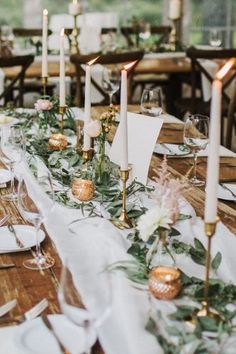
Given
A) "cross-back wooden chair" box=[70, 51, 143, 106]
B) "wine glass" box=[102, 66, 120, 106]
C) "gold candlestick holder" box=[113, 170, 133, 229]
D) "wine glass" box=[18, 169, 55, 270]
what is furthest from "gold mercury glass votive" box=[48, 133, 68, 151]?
"cross-back wooden chair" box=[70, 51, 143, 106]

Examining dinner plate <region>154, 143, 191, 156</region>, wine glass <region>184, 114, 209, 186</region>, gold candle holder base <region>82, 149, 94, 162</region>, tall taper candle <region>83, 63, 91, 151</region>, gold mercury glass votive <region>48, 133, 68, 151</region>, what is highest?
tall taper candle <region>83, 63, 91, 151</region>

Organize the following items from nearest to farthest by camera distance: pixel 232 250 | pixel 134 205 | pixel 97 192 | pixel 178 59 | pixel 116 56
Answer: pixel 232 250, pixel 134 205, pixel 97 192, pixel 116 56, pixel 178 59

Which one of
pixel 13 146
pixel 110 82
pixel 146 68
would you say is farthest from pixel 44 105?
pixel 146 68

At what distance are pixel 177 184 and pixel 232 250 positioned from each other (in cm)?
26

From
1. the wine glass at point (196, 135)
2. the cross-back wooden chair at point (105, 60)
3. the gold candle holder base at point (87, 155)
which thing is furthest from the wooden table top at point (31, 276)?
the cross-back wooden chair at point (105, 60)

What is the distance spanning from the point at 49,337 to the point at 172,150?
53.5 inches

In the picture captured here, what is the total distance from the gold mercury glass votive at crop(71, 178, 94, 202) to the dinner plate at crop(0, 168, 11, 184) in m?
0.36

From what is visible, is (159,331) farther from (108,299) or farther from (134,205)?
(134,205)

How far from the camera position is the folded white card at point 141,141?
175cm

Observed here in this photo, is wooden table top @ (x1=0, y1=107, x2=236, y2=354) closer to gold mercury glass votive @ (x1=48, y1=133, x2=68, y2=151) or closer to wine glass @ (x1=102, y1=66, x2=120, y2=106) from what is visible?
gold mercury glass votive @ (x1=48, y1=133, x2=68, y2=151)

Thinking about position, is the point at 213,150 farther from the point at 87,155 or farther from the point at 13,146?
the point at 13,146

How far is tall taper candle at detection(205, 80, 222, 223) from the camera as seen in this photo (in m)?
1.04

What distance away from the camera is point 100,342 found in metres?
1.13

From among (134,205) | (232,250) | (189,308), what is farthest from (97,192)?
(189,308)
